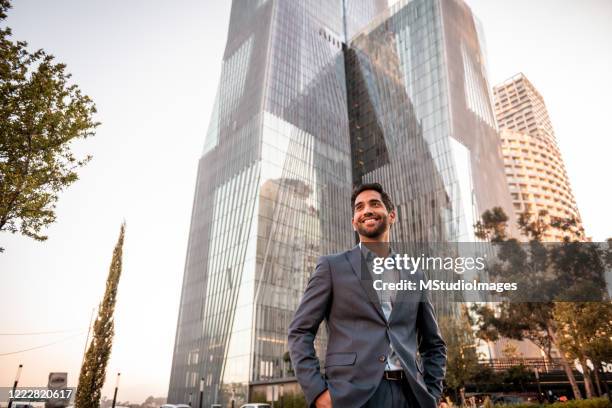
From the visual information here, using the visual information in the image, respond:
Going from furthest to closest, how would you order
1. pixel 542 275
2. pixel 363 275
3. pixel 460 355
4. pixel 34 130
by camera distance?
pixel 460 355
pixel 542 275
pixel 34 130
pixel 363 275

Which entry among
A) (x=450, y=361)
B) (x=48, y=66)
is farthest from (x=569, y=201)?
(x=48, y=66)

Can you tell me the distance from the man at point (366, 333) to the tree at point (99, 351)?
2705 cm

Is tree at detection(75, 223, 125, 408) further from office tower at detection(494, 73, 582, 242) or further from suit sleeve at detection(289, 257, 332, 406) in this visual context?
office tower at detection(494, 73, 582, 242)

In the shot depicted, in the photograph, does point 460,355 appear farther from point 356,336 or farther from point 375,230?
point 356,336

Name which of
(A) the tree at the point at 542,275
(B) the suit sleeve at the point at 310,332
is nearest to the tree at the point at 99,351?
(A) the tree at the point at 542,275

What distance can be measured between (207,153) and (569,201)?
92.3 meters

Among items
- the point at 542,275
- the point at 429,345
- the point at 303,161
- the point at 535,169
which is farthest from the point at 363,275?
the point at 535,169

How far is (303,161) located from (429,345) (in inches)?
2186

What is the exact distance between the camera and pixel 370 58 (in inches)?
2766

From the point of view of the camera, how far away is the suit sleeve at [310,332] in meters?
2.29

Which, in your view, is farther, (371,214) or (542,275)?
(542,275)

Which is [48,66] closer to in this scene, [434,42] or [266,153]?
[266,153]

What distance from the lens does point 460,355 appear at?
26.9m

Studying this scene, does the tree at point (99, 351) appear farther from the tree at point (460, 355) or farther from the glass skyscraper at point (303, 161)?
the tree at point (460, 355)
